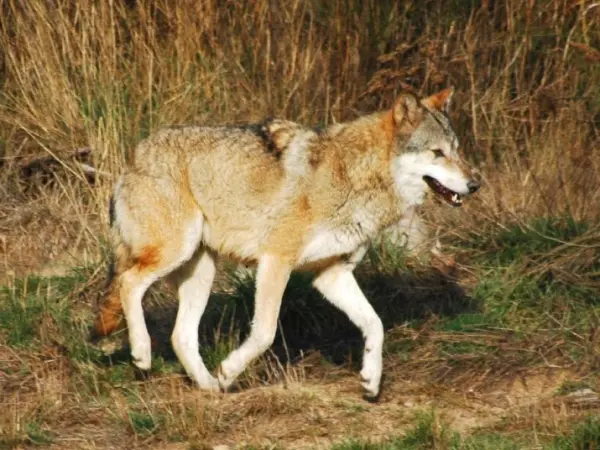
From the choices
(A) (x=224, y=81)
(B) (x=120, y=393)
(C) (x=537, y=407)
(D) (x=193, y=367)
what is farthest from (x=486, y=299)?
(A) (x=224, y=81)

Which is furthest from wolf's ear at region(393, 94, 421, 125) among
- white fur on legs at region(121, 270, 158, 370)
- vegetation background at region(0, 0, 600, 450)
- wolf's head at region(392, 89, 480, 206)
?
white fur on legs at region(121, 270, 158, 370)

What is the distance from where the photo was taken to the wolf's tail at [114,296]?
6570 millimetres

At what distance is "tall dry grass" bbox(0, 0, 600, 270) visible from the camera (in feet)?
28.6

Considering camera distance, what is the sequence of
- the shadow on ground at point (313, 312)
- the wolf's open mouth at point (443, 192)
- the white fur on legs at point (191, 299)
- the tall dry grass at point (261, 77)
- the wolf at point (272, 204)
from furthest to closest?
the tall dry grass at point (261, 77) < the shadow on ground at point (313, 312) < the white fur on legs at point (191, 299) < the wolf's open mouth at point (443, 192) < the wolf at point (272, 204)

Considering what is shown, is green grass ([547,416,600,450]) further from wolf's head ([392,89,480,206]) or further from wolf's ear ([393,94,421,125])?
wolf's ear ([393,94,421,125])

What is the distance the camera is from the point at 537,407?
5.90 metres

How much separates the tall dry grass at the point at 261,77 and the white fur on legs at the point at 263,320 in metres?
2.49

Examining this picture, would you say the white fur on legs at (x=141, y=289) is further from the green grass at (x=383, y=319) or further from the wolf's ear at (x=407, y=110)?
the wolf's ear at (x=407, y=110)

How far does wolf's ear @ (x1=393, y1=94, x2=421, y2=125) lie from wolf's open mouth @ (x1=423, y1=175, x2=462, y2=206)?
0.35 metres

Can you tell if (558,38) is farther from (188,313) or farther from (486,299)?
(188,313)

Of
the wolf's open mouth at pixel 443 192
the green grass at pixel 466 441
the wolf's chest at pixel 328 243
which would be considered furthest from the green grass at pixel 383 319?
the wolf's open mouth at pixel 443 192

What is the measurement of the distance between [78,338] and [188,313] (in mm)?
680

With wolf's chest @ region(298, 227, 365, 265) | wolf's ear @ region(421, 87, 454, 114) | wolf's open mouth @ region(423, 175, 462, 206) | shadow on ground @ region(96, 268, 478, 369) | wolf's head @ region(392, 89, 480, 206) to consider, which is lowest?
shadow on ground @ region(96, 268, 478, 369)

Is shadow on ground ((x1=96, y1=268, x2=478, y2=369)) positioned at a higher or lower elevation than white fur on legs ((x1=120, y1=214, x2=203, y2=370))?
lower
